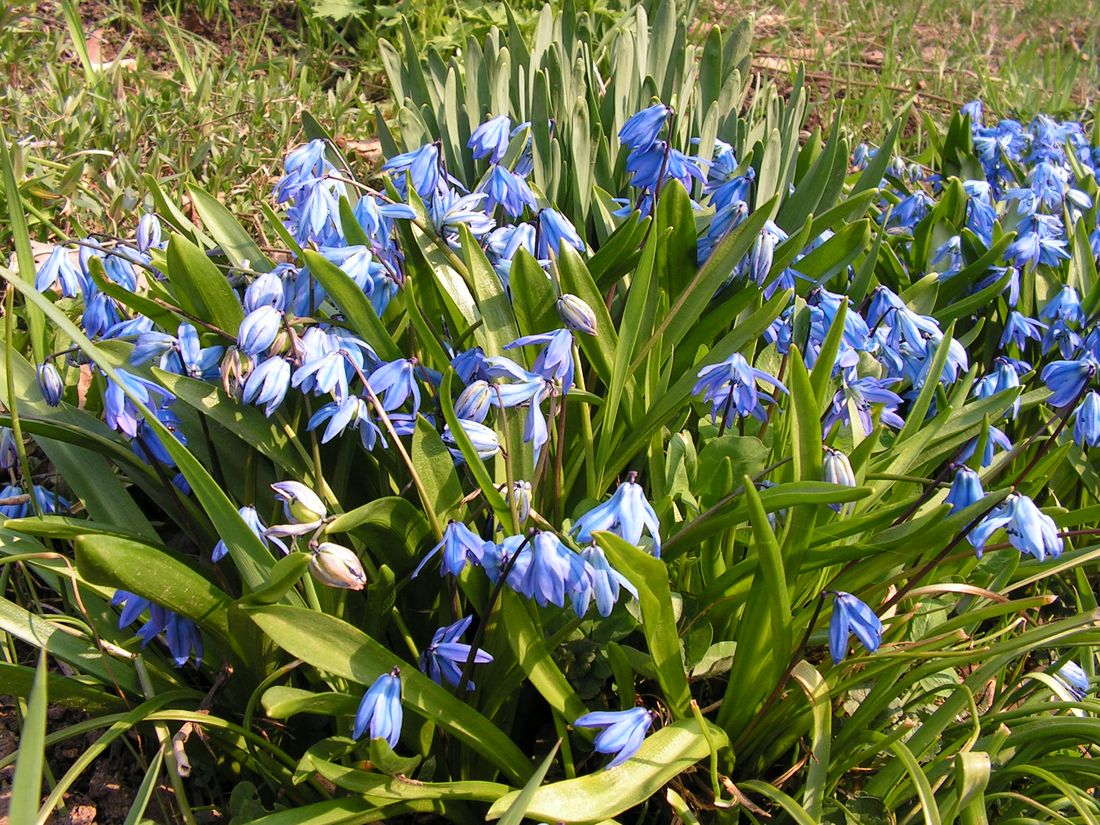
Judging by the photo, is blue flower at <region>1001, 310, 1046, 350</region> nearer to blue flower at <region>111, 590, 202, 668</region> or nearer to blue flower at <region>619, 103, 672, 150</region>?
blue flower at <region>619, 103, 672, 150</region>

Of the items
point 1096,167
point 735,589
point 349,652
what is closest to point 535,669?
point 349,652

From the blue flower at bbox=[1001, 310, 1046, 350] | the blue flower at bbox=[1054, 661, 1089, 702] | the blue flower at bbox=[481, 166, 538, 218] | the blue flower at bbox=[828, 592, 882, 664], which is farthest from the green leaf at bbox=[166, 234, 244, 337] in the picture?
the blue flower at bbox=[1001, 310, 1046, 350]

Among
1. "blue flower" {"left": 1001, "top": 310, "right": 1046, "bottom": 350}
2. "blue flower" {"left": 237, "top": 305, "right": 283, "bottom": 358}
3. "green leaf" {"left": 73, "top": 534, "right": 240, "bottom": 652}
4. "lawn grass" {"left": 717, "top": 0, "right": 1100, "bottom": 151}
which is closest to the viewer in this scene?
"green leaf" {"left": 73, "top": 534, "right": 240, "bottom": 652}

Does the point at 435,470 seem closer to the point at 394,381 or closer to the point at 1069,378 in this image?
the point at 394,381

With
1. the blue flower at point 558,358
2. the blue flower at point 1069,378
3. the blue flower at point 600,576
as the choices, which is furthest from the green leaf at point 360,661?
the blue flower at point 1069,378

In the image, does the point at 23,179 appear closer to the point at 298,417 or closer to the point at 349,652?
the point at 298,417
